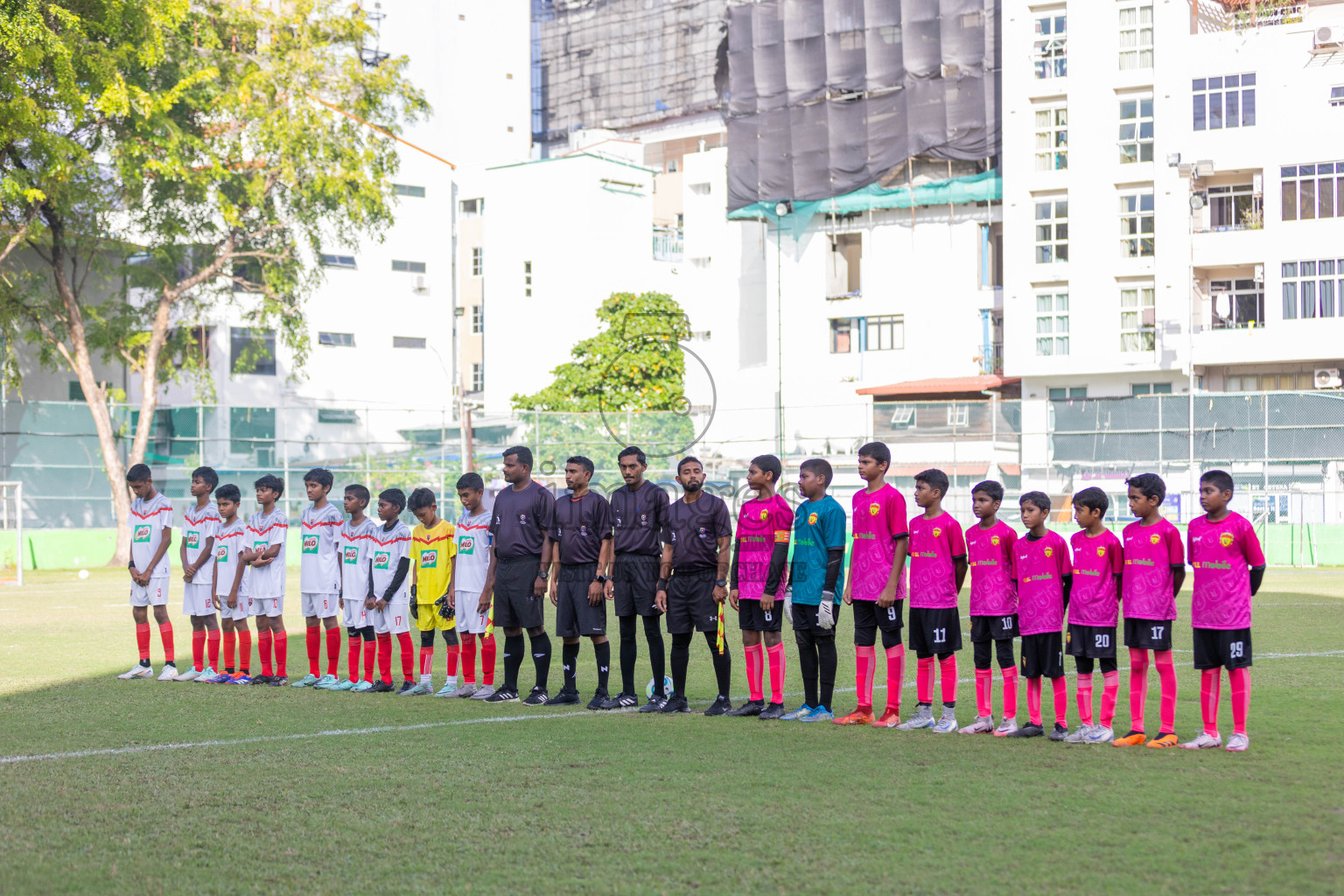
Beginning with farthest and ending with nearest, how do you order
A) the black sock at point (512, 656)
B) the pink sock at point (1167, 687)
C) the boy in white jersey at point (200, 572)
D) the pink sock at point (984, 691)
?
1. the boy in white jersey at point (200, 572)
2. the black sock at point (512, 656)
3. the pink sock at point (984, 691)
4. the pink sock at point (1167, 687)

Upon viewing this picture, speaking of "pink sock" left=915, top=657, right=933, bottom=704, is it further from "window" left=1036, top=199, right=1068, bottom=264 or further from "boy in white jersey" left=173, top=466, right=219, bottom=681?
"window" left=1036, top=199, right=1068, bottom=264

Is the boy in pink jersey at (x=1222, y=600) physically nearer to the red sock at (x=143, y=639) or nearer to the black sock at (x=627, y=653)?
the black sock at (x=627, y=653)

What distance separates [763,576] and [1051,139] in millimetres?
41015

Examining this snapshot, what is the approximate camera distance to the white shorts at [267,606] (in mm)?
12719

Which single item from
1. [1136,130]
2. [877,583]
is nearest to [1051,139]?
[1136,130]

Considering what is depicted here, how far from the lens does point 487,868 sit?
19.7 feet

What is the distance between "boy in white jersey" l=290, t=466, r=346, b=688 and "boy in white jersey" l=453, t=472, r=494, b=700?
1.50m

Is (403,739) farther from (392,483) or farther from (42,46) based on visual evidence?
(392,483)

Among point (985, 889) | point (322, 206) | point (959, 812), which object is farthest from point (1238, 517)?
point (322, 206)

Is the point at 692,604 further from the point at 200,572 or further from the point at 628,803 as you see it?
the point at 200,572

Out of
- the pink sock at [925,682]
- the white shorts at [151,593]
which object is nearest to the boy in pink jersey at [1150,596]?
the pink sock at [925,682]

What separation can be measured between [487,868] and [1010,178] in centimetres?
4552

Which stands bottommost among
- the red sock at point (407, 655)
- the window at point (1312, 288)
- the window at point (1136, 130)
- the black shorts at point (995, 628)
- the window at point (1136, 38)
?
the red sock at point (407, 655)

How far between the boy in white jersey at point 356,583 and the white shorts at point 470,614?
100 centimetres
